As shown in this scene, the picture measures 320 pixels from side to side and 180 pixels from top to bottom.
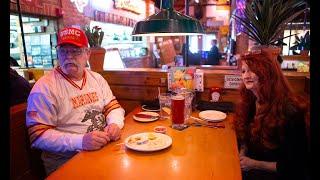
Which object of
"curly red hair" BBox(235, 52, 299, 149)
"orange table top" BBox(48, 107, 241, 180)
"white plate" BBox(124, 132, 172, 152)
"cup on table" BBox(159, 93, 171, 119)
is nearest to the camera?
"orange table top" BBox(48, 107, 241, 180)

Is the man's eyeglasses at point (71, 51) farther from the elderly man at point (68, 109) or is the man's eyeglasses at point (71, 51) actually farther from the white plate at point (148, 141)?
the white plate at point (148, 141)

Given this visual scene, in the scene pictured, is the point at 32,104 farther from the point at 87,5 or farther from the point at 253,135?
the point at 87,5

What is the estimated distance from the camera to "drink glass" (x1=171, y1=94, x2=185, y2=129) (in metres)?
1.92

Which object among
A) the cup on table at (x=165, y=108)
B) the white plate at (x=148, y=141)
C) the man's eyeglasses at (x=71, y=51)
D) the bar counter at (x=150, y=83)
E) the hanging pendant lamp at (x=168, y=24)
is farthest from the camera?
the bar counter at (x=150, y=83)

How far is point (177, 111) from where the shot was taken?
1.93m

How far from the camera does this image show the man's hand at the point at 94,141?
5.08ft

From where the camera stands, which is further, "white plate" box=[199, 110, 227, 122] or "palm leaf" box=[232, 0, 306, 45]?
"palm leaf" box=[232, 0, 306, 45]

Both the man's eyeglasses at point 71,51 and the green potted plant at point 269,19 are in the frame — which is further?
the green potted plant at point 269,19

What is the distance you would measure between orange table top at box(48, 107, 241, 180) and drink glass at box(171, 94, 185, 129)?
0.58 feet

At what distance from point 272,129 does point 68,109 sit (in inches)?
52.9

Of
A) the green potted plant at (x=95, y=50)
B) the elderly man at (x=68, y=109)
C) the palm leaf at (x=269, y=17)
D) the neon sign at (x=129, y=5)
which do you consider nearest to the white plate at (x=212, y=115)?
the elderly man at (x=68, y=109)

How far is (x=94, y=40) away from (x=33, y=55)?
3596 millimetres

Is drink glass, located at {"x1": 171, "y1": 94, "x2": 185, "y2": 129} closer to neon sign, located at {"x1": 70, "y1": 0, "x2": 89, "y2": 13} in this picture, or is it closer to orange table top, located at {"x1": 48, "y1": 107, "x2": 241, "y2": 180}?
orange table top, located at {"x1": 48, "y1": 107, "x2": 241, "y2": 180}

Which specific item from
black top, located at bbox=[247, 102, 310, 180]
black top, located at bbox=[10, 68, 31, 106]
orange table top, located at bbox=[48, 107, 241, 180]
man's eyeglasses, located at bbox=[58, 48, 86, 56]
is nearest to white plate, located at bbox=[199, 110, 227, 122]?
orange table top, located at bbox=[48, 107, 241, 180]
